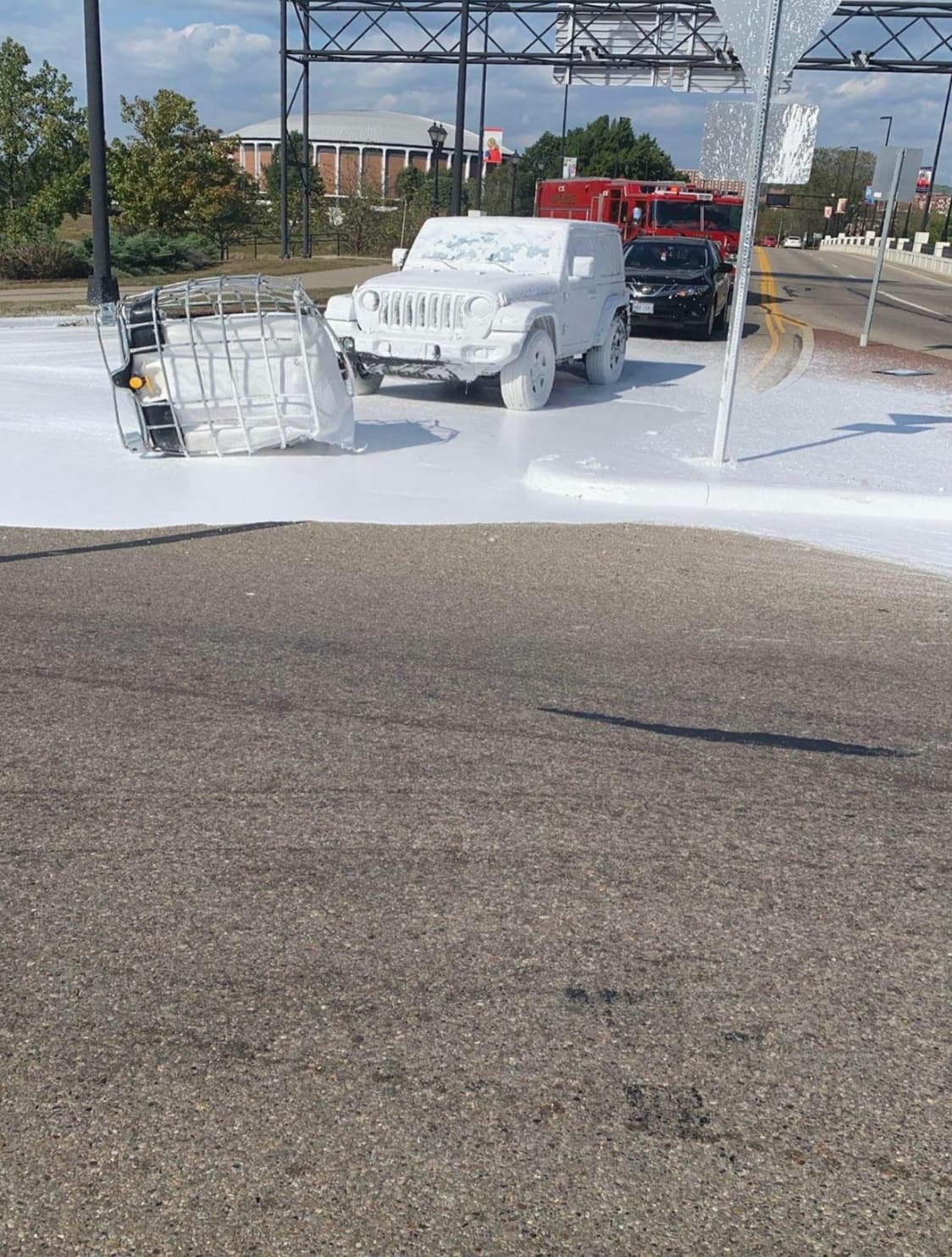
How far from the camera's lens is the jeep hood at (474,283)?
12.3 m

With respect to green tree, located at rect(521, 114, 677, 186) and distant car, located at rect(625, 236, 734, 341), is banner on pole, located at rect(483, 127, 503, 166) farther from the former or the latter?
green tree, located at rect(521, 114, 677, 186)

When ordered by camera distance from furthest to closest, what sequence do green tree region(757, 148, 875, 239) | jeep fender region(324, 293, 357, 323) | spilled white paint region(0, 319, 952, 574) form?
green tree region(757, 148, 875, 239) → jeep fender region(324, 293, 357, 323) → spilled white paint region(0, 319, 952, 574)

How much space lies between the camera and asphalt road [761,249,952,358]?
80.2 feet

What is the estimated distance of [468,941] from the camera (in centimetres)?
340

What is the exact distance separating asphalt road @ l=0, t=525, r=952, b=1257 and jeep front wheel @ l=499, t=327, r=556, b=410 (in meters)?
6.90

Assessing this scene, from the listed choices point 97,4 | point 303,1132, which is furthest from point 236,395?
point 97,4

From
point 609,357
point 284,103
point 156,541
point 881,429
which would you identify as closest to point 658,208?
point 284,103

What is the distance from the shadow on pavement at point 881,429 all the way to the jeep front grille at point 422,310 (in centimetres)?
315

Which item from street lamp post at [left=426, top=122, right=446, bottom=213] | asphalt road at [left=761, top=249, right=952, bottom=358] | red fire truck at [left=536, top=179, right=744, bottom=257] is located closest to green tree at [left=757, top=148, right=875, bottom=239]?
asphalt road at [left=761, top=249, right=952, bottom=358]

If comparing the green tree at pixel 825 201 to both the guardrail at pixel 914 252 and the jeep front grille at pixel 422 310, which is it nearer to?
the guardrail at pixel 914 252

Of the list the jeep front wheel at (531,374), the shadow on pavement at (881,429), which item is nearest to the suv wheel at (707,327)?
the shadow on pavement at (881,429)

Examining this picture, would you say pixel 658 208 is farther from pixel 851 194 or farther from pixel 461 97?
pixel 851 194

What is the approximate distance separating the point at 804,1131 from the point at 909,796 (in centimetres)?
198

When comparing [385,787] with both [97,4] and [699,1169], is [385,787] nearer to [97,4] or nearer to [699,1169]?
A: [699,1169]
